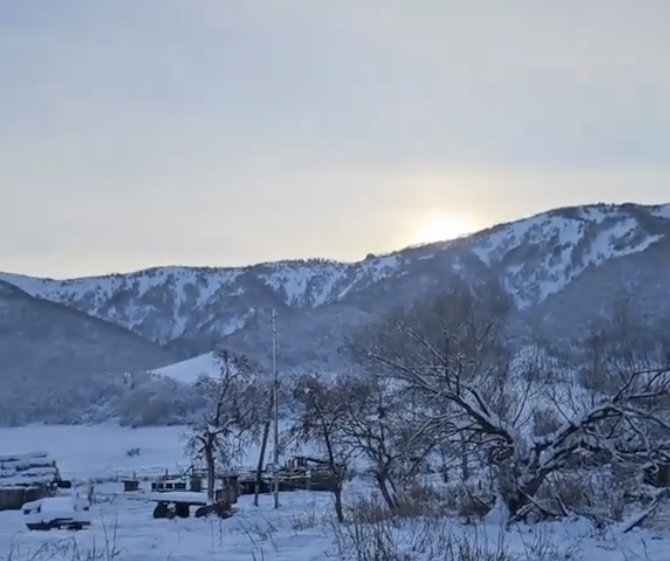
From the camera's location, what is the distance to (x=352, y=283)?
172875mm

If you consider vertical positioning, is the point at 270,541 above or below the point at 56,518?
above

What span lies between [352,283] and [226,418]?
133m

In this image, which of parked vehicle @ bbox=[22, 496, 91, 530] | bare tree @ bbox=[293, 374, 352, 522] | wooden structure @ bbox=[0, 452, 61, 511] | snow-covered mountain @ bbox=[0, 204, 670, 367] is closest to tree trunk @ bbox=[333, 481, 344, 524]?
bare tree @ bbox=[293, 374, 352, 522]

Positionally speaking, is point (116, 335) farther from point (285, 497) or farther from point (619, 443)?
point (619, 443)

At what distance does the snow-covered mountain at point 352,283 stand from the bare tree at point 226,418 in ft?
229

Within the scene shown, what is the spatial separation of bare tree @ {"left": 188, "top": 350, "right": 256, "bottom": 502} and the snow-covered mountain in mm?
69924

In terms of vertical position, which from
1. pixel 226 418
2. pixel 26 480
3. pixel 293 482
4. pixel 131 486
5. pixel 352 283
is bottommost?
pixel 293 482

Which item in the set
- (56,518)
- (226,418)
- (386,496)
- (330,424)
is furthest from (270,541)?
(226,418)

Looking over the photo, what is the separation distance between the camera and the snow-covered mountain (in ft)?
414

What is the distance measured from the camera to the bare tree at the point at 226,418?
35.9 meters

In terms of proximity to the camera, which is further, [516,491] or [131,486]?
[131,486]

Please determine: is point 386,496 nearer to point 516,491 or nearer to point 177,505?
point 516,491

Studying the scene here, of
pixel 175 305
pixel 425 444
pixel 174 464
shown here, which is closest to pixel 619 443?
pixel 425 444

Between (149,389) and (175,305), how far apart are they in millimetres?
95304
